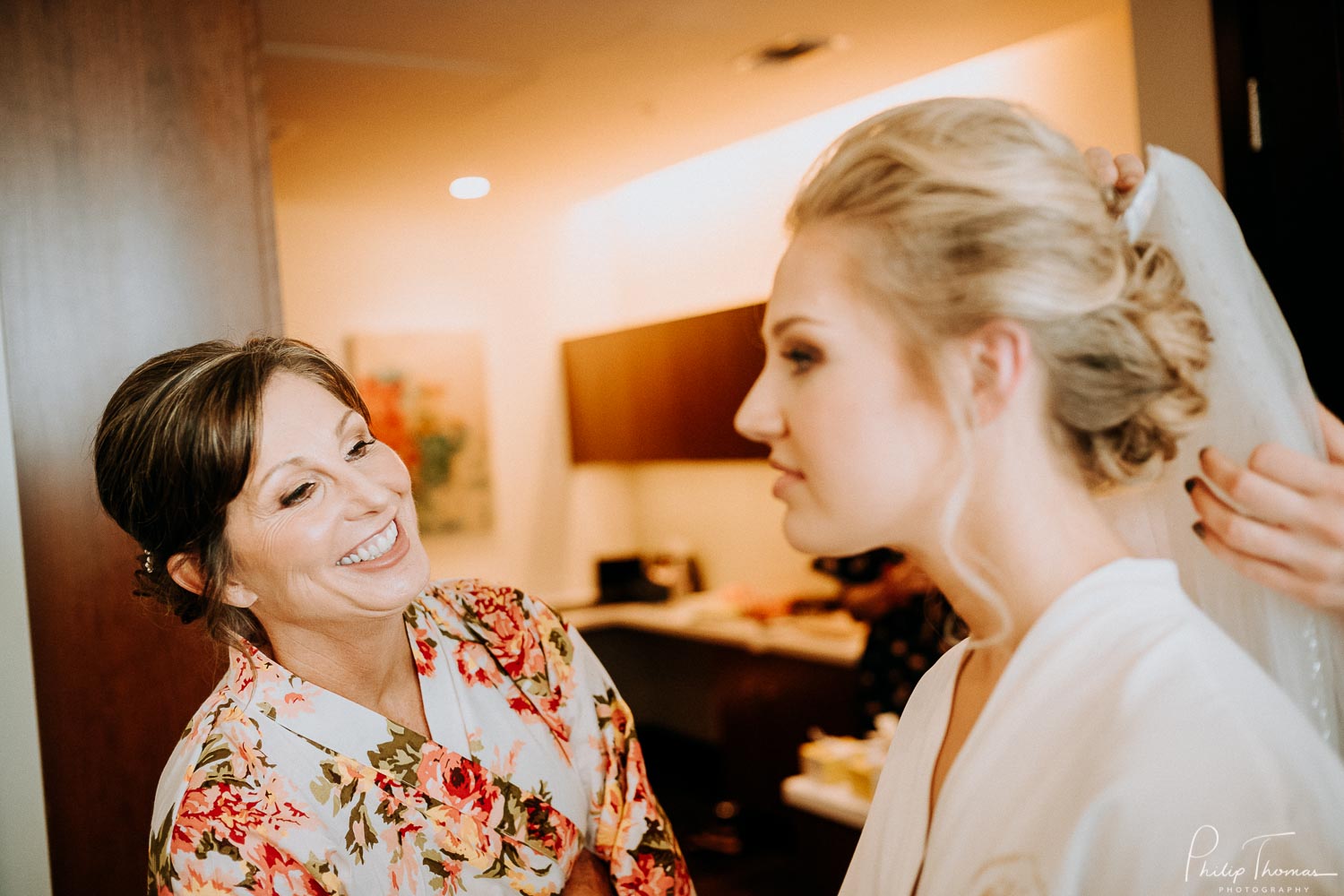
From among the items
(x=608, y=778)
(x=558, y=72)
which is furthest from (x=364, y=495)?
(x=558, y=72)

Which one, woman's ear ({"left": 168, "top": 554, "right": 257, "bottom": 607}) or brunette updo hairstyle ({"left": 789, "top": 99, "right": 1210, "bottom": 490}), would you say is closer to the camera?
brunette updo hairstyle ({"left": 789, "top": 99, "right": 1210, "bottom": 490})

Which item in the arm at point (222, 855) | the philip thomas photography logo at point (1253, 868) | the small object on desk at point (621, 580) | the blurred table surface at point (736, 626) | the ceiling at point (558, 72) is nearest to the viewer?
the philip thomas photography logo at point (1253, 868)

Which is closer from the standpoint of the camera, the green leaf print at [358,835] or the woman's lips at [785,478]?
the woman's lips at [785,478]

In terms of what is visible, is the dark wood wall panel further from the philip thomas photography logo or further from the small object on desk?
the small object on desk

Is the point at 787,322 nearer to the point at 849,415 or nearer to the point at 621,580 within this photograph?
the point at 849,415

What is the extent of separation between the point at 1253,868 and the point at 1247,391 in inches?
19.5

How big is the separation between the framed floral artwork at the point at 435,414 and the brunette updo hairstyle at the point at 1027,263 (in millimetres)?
4588

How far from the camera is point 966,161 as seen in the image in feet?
3.01

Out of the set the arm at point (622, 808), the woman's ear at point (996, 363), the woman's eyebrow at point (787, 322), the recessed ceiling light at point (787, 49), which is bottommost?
the arm at point (622, 808)

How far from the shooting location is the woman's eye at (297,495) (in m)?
1.31

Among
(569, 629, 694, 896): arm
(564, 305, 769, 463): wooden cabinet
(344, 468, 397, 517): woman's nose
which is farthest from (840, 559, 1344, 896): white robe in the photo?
(564, 305, 769, 463): wooden cabinet

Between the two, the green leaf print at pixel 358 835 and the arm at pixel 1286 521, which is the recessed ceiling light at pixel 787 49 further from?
the green leaf print at pixel 358 835

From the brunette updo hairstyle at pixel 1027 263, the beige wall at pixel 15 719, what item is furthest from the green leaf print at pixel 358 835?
the brunette updo hairstyle at pixel 1027 263

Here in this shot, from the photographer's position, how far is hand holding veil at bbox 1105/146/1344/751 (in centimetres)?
106
